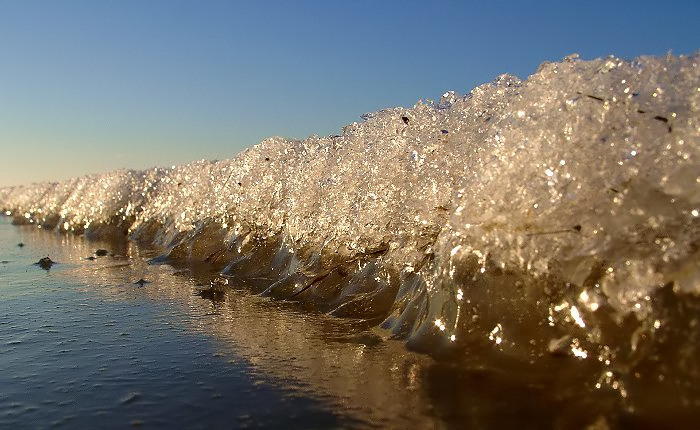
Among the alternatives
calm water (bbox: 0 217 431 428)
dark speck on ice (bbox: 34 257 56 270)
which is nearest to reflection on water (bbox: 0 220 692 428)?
calm water (bbox: 0 217 431 428)

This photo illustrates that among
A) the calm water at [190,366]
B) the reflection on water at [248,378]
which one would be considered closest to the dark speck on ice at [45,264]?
the calm water at [190,366]

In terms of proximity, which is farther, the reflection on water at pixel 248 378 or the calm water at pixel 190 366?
the calm water at pixel 190 366

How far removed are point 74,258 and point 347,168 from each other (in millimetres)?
7815

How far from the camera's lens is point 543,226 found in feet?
13.4

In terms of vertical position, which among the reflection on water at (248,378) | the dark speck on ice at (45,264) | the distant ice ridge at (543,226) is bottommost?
the reflection on water at (248,378)

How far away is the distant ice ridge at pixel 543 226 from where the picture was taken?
3467mm

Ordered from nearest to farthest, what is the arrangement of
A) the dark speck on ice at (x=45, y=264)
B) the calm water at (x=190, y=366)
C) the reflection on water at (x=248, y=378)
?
the reflection on water at (x=248, y=378), the calm water at (x=190, y=366), the dark speck on ice at (x=45, y=264)

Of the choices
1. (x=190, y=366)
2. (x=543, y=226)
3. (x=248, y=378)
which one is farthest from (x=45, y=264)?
(x=543, y=226)

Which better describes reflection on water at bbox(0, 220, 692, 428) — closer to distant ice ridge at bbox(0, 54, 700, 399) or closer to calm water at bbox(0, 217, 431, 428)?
calm water at bbox(0, 217, 431, 428)

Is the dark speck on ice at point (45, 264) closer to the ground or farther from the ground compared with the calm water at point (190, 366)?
farther from the ground

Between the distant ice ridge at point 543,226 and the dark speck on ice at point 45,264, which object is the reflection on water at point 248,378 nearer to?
the distant ice ridge at point 543,226

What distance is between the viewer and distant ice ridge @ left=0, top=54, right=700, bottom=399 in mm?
3467

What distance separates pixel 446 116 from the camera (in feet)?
22.6

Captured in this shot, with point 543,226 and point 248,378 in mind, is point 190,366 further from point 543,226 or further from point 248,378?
point 543,226
